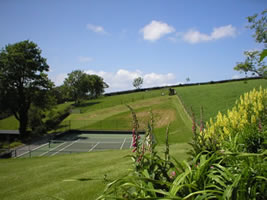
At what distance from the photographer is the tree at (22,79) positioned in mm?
30734

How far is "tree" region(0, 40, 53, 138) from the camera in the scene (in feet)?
101

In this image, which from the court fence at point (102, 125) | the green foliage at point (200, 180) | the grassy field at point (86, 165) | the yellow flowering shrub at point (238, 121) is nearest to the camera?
the green foliage at point (200, 180)

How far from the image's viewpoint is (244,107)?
6.35 metres

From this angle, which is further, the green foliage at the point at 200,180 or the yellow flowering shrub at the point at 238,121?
the yellow flowering shrub at the point at 238,121

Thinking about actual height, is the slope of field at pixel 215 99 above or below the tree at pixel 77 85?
below

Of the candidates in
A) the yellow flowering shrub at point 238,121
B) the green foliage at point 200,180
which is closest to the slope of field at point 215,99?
the yellow flowering shrub at point 238,121

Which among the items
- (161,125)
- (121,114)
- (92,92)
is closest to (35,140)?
(121,114)

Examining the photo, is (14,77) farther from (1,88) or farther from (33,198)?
(33,198)

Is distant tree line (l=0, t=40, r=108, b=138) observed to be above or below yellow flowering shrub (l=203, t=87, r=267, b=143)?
above

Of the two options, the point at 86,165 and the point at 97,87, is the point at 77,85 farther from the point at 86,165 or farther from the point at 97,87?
the point at 86,165

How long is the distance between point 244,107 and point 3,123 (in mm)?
65170

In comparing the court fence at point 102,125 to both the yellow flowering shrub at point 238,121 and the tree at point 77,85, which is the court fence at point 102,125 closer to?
the yellow flowering shrub at point 238,121

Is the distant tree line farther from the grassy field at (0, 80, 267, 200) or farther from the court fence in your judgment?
the grassy field at (0, 80, 267, 200)

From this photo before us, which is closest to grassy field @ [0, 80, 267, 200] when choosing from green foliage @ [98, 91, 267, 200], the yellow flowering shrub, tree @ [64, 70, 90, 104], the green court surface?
green foliage @ [98, 91, 267, 200]
